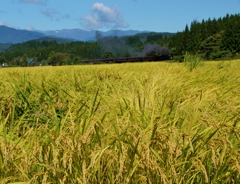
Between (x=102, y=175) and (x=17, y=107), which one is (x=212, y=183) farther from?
(x=17, y=107)

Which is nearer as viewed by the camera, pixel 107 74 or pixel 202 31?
pixel 107 74

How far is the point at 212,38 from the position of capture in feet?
289

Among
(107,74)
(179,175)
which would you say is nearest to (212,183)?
(179,175)

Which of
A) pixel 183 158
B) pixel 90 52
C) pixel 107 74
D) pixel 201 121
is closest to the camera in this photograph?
pixel 183 158

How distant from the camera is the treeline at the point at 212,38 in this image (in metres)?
82.8

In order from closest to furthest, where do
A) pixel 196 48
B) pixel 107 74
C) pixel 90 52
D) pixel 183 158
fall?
1. pixel 183 158
2. pixel 107 74
3. pixel 196 48
4. pixel 90 52

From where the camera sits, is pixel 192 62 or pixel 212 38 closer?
pixel 192 62

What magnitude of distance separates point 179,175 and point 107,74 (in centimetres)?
698

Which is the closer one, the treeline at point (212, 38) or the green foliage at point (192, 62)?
the green foliage at point (192, 62)

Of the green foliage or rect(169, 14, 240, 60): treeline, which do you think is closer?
the green foliage

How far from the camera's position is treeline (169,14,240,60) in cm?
8275

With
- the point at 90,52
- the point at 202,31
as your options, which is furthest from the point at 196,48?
the point at 90,52

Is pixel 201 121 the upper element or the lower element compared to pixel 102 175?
upper

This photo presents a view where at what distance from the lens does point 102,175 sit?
78.5 inches
